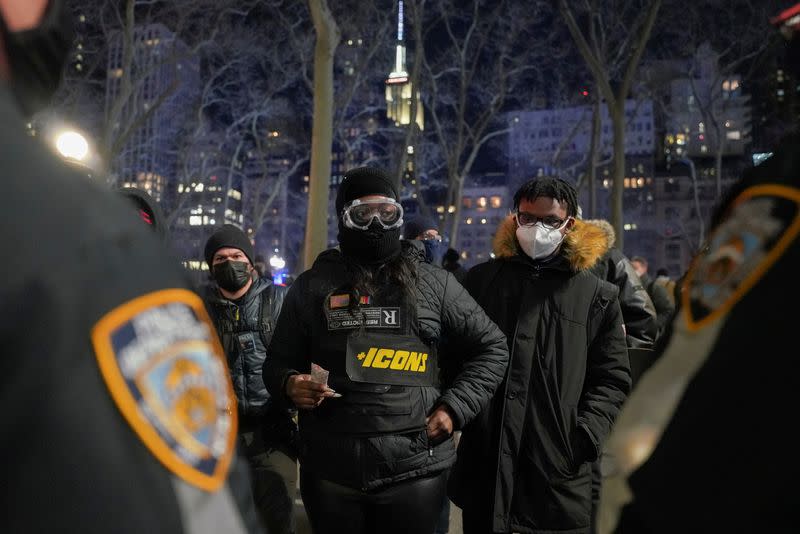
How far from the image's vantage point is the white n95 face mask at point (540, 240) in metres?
3.64

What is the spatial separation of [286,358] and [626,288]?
9.14ft

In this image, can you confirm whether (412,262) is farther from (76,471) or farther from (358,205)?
(76,471)

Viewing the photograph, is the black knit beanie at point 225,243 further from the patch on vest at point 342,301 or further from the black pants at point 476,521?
the black pants at point 476,521

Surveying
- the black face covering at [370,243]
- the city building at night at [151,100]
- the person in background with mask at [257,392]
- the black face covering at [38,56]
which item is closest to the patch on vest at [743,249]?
the black face covering at [38,56]

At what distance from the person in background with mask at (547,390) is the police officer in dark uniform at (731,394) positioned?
246cm

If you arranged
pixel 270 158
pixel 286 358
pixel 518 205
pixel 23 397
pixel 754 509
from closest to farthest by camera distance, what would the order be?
pixel 23 397
pixel 754 509
pixel 286 358
pixel 518 205
pixel 270 158

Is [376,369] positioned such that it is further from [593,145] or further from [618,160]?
[593,145]

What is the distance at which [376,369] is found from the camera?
293cm

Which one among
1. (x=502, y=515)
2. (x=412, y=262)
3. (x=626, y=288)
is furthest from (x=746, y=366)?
(x=626, y=288)

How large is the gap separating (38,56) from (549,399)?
3040mm

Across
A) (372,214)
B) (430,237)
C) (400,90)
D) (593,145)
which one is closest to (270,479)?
(372,214)

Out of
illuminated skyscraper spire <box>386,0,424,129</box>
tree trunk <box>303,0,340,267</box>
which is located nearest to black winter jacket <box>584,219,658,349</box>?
tree trunk <box>303,0,340,267</box>

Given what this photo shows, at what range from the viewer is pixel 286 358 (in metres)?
3.22

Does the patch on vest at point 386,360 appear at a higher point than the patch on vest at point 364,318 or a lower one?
lower
